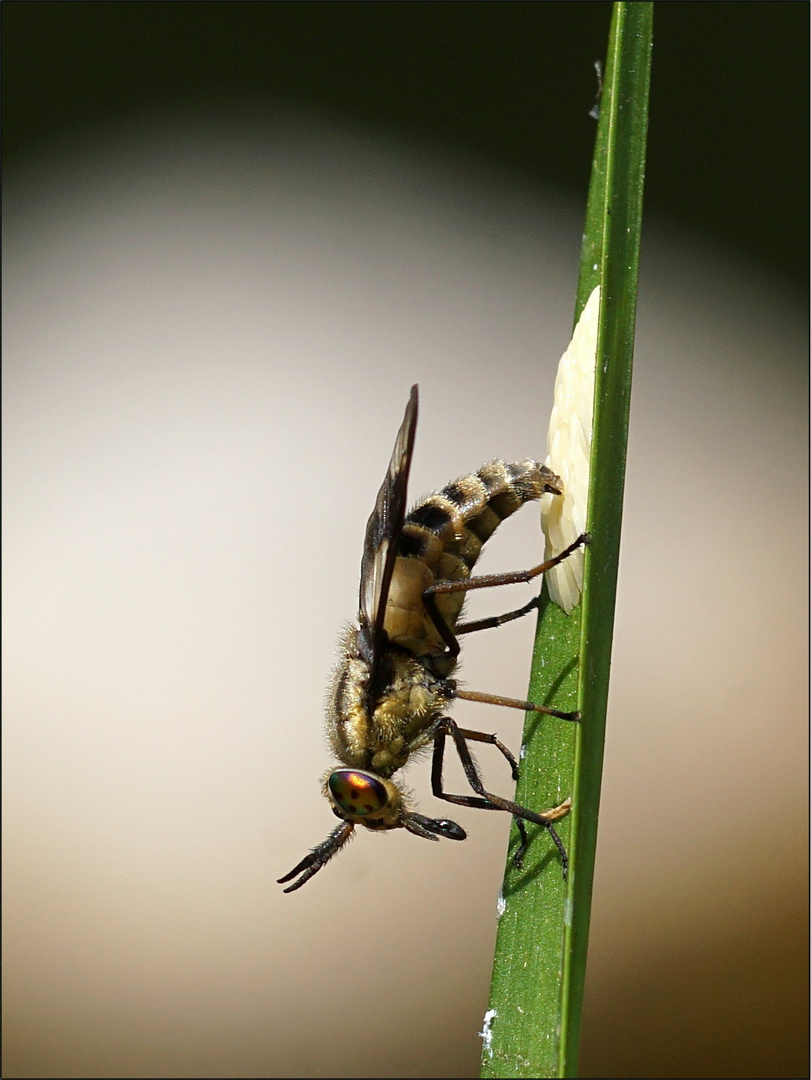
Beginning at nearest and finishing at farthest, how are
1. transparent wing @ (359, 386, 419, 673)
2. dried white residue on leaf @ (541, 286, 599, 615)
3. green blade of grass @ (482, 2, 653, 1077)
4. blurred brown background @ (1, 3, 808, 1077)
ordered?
green blade of grass @ (482, 2, 653, 1077) → dried white residue on leaf @ (541, 286, 599, 615) → transparent wing @ (359, 386, 419, 673) → blurred brown background @ (1, 3, 808, 1077)

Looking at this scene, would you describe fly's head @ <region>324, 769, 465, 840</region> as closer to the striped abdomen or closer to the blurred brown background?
the striped abdomen

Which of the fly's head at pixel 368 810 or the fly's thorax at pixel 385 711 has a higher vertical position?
the fly's thorax at pixel 385 711

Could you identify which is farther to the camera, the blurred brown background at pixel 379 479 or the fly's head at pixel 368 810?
the blurred brown background at pixel 379 479

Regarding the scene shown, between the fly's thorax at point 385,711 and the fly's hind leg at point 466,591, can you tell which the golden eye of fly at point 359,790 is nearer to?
the fly's thorax at point 385,711

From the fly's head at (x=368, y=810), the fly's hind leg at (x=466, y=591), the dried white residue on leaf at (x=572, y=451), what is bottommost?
the fly's head at (x=368, y=810)

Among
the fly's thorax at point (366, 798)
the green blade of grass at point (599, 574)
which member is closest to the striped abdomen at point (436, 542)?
the fly's thorax at point (366, 798)

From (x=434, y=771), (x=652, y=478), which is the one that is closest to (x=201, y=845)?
(x=434, y=771)

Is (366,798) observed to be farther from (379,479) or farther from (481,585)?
(379,479)

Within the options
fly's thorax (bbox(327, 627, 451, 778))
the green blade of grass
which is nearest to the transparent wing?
fly's thorax (bbox(327, 627, 451, 778))
